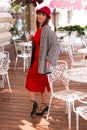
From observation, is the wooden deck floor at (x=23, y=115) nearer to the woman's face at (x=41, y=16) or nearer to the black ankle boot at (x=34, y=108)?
the black ankle boot at (x=34, y=108)

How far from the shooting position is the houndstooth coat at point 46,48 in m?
3.77

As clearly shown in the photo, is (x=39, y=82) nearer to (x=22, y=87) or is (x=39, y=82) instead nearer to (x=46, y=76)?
(x=46, y=76)

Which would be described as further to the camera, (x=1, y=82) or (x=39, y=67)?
(x=1, y=82)

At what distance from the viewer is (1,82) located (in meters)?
6.07

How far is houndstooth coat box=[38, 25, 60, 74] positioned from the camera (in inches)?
148

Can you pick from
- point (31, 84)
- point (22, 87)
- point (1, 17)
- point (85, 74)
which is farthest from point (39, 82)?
point (22, 87)

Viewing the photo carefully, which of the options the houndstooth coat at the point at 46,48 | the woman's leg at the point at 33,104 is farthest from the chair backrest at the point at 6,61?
the houndstooth coat at the point at 46,48

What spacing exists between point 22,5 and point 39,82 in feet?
23.0

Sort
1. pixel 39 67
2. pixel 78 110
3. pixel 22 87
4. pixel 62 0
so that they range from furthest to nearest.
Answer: pixel 62 0 → pixel 22 87 → pixel 39 67 → pixel 78 110

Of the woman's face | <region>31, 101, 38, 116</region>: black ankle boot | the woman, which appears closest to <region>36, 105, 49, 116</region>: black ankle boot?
<region>31, 101, 38, 116</region>: black ankle boot

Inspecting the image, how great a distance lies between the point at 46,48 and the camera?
12.4ft

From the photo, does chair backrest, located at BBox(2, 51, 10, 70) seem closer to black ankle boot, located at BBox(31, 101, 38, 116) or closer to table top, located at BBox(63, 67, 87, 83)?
black ankle boot, located at BBox(31, 101, 38, 116)

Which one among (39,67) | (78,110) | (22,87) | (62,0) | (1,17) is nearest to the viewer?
(78,110)

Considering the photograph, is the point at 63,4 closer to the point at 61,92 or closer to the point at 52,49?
the point at 52,49
